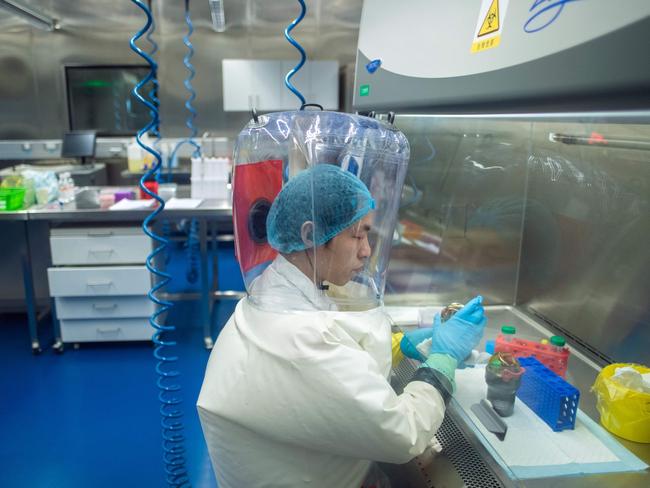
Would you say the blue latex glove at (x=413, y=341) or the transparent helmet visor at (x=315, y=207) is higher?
the transparent helmet visor at (x=315, y=207)

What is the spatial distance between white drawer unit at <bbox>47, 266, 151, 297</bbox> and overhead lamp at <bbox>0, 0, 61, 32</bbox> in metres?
2.04

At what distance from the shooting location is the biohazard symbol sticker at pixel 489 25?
601mm

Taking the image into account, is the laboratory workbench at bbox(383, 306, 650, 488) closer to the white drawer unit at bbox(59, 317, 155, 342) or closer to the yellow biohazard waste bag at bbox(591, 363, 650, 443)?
the yellow biohazard waste bag at bbox(591, 363, 650, 443)

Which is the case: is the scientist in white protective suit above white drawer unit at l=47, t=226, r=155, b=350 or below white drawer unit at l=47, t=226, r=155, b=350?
above

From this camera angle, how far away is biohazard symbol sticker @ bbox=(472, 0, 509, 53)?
601mm

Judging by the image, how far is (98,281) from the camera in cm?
282

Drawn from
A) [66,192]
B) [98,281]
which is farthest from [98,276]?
[66,192]

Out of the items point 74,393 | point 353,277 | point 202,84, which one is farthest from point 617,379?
point 202,84

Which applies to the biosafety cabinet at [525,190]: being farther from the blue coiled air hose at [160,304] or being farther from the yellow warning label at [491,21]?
the blue coiled air hose at [160,304]

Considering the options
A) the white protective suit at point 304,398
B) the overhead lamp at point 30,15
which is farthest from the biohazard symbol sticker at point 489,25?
the overhead lamp at point 30,15

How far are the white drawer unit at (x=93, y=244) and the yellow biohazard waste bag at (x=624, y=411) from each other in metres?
2.52

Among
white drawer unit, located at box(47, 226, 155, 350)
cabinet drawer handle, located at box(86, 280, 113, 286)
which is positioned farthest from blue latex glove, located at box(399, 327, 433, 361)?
cabinet drawer handle, located at box(86, 280, 113, 286)

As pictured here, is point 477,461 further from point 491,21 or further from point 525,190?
point 525,190

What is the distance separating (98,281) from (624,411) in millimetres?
2693
